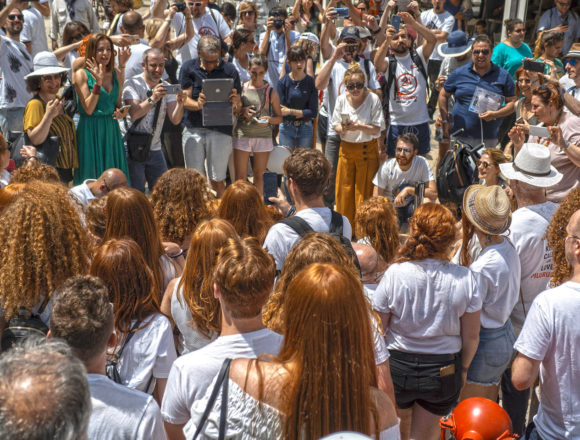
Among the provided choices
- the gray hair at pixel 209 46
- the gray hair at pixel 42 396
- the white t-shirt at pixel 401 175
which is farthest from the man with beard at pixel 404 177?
the gray hair at pixel 42 396

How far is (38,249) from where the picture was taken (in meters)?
2.76

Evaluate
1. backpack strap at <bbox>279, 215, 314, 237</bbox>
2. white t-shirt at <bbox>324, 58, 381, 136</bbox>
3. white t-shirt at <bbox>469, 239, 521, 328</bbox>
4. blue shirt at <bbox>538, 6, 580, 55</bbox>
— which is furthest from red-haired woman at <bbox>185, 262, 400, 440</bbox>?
blue shirt at <bbox>538, 6, 580, 55</bbox>

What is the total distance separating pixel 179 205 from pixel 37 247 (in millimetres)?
1164

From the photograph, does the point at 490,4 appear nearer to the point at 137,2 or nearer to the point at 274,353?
the point at 137,2

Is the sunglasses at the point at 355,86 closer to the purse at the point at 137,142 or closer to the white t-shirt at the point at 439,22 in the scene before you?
the purse at the point at 137,142

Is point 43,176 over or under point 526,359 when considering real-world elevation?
over

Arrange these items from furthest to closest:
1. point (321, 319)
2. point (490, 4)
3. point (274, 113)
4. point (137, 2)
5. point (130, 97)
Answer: point (490, 4) → point (137, 2) → point (274, 113) → point (130, 97) → point (321, 319)

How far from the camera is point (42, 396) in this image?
1412 mm

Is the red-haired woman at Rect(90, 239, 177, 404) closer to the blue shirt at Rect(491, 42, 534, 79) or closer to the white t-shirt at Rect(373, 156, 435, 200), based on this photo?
the white t-shirt at Rect(373, 156, 435, 200)

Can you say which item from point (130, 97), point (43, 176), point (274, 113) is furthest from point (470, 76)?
point (43, 176)

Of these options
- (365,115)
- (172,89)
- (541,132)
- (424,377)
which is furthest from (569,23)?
(424,377)

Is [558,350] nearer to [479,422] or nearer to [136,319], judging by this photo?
[479,422]

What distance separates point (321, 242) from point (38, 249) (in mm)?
1218

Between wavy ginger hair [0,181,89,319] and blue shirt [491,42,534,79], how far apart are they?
22.9 feet
